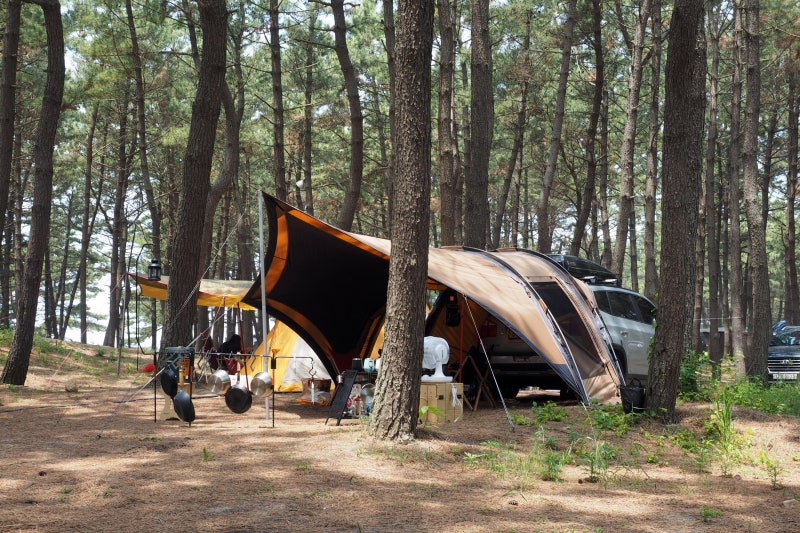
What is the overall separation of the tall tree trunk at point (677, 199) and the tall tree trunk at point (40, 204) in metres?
9.00

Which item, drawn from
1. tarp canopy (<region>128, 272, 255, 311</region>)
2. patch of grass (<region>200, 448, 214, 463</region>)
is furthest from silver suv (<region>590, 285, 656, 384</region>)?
tarp canopy (<region>128, 272, 255, 311</region>)

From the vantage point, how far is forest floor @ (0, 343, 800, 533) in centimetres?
461

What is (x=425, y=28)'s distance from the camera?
6898 mm

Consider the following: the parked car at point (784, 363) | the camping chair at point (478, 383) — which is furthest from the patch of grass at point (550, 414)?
the parked car at point (784, 363)

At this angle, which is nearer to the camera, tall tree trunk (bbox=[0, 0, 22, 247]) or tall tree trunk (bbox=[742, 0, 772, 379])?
tall tree trunk (bbox=[0, 0, 22, 247])

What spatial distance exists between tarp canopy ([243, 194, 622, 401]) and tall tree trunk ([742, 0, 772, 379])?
428 centimetres

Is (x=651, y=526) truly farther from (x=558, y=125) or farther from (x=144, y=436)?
(x=558, y=125)

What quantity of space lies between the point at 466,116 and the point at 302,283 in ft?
56.4

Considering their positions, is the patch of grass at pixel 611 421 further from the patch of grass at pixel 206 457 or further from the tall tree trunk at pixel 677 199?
the patch of grass at pixel 206 457

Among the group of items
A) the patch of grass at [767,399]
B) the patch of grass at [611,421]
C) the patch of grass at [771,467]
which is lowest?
the patch of grass at [771,467]

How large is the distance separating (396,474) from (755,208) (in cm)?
950

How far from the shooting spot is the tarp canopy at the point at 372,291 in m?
9.00

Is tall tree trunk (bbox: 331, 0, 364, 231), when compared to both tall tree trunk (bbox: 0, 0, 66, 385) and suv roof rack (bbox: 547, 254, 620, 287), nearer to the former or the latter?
suv roof rack (bbox: 547, 254, 620, 287)

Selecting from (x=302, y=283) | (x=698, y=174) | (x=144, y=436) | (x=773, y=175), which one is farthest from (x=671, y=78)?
(x=773, y=175)
